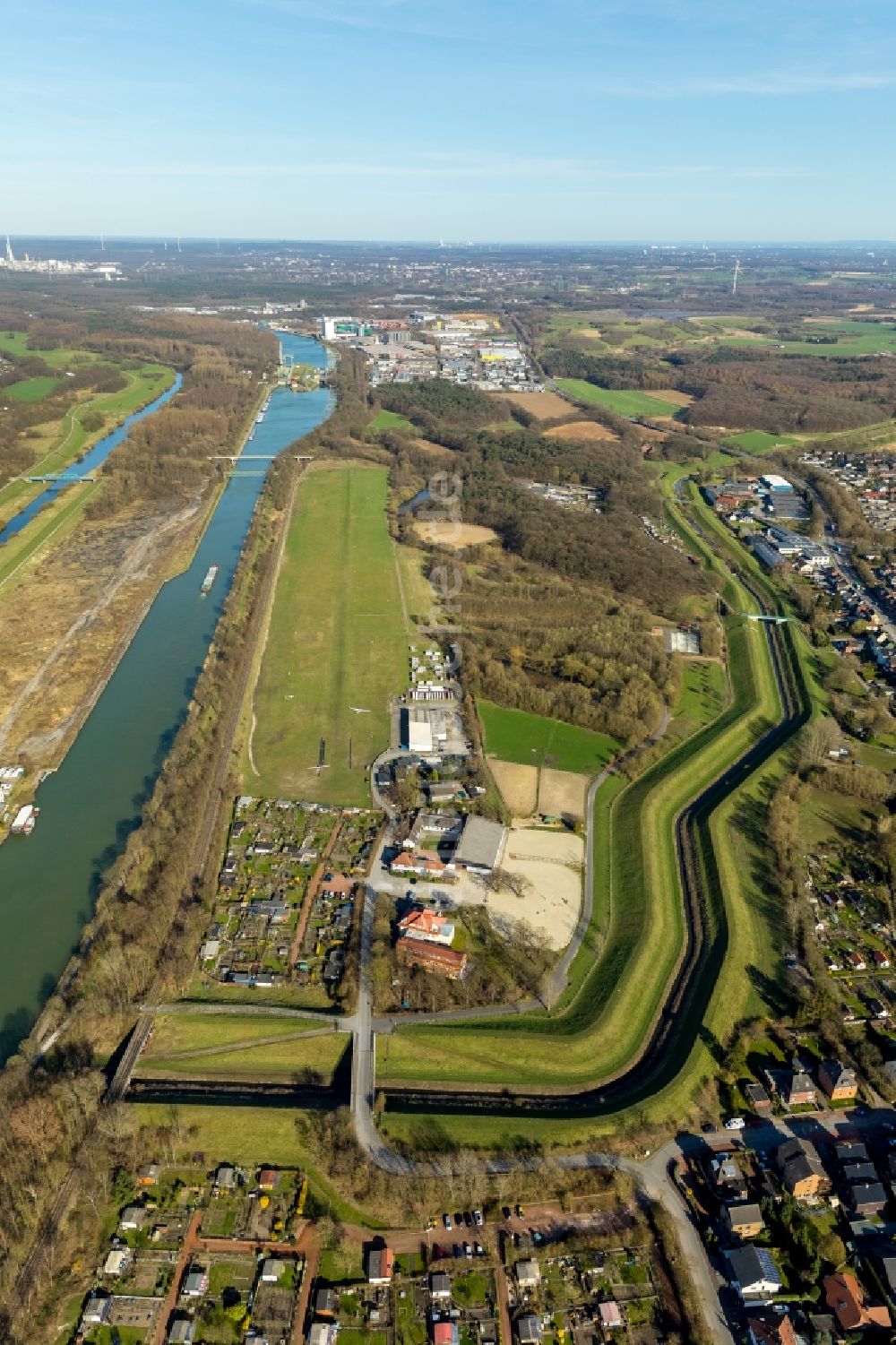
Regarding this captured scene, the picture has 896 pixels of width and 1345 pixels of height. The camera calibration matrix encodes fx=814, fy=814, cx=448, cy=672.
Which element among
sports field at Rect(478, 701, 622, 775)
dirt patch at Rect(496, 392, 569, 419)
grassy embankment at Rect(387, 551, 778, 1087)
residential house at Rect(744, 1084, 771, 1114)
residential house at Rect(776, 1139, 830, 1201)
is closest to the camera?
residential house at Rect(776, 1139, 830, 1201)

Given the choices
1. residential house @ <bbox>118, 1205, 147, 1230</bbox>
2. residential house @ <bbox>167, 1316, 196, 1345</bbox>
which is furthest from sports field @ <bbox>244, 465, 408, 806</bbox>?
residential house @ <bbox>167, 1316, 196, 1345</bbox>

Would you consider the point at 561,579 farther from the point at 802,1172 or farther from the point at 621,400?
the point at 621,400

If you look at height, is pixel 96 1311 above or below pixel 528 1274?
above

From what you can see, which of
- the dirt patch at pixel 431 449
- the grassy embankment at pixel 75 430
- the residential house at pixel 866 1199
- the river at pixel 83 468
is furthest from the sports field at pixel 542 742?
the grassy embankment at pixel 75 430

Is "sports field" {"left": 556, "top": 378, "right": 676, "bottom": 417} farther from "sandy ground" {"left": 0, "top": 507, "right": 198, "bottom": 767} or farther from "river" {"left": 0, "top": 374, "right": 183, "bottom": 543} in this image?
"sandy ground" {"left": 0, "top": 507, "right": 198, "bottom": 767}

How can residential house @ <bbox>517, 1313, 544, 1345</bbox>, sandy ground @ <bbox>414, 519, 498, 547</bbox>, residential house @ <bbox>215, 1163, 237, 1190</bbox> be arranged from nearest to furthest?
residential house @ <bbox>517, 1313, 544, 1345</bbox> < residential house @ <bbox>215, 1163, 237, 1190</bbox> < sandy ground @ <bbox>414, 519, 498, 547</bbox>

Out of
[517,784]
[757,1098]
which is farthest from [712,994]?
[517,784]
